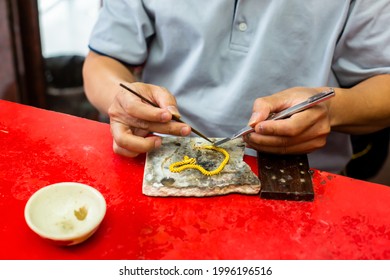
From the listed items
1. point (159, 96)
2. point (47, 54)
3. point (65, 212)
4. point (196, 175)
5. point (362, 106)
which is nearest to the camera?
point (65, 212)

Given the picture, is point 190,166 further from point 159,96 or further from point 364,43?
point 364,43

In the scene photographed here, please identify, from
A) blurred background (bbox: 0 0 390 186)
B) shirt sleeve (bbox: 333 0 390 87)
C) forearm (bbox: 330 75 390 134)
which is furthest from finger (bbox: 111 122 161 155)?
blurred background (bbox: 0 0 390 186)

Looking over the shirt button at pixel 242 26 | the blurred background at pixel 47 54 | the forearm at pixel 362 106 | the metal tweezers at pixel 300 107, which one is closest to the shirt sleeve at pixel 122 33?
the shirt button at pixel 242 26

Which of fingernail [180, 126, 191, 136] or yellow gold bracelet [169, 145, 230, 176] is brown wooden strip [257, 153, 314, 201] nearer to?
yellow gold bracelet [169, 145, 230, 176]

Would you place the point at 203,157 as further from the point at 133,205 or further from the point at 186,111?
the point at 186,111

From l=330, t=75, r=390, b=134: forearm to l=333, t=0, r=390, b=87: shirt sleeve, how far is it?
0.04 metres

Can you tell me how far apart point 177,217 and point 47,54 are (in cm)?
236

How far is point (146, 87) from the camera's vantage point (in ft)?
4.11

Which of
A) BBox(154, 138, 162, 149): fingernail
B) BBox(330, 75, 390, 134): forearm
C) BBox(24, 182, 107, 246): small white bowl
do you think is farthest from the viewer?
BBox(330, 75, 390, 134): forearm

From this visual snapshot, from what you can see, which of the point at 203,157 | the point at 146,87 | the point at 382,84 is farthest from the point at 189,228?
the point at 382,84

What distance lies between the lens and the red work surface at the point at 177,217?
0.94m

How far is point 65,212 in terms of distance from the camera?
0.96 metres

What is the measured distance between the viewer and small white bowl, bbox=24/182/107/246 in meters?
0.89

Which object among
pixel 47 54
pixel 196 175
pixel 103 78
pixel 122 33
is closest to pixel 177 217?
pixel 196 175
